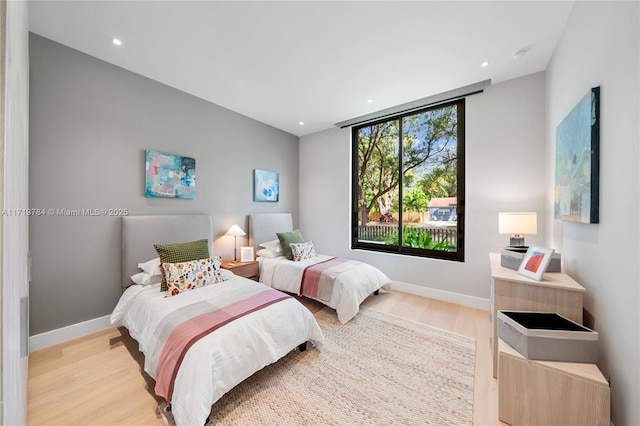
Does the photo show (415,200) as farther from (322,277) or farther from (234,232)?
(234,232)

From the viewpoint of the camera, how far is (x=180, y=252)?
2.54 m

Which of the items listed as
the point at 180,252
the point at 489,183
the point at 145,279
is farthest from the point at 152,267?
the point at 489,183

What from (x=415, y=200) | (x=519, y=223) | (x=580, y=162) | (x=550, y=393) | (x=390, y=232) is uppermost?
(x=580, y=162)

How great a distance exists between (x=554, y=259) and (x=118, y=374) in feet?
11.6

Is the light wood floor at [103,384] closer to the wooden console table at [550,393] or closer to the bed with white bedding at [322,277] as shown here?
the wooden console table at [550,393]

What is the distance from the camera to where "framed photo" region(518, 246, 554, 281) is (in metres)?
1.69

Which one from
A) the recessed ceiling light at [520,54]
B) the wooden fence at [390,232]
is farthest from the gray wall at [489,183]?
the recessed ceiling light at [520,54]

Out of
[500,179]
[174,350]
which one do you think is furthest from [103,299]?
[500,179]

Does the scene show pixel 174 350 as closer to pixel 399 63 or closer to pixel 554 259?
pixel 554 259

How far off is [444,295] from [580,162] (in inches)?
89.7

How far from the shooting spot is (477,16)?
1.88 metres

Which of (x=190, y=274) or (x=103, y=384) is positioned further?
(x=190, y=274)

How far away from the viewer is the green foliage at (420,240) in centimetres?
342

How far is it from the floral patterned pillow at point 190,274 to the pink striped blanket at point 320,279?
101cm
